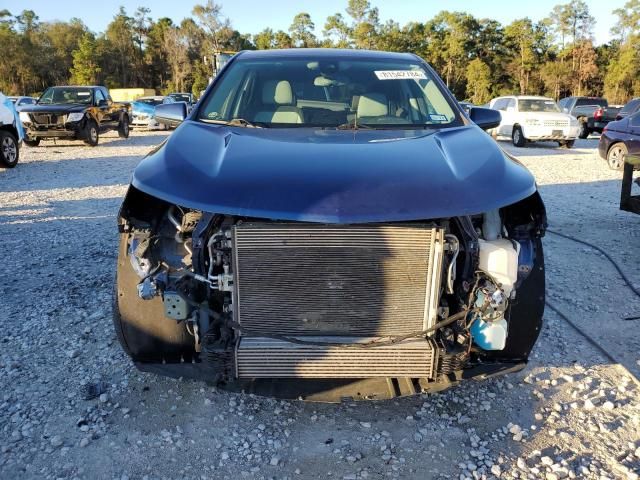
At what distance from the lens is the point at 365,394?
2418mm

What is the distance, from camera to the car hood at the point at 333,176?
214 cm

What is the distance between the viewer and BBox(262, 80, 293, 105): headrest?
354 centimetres

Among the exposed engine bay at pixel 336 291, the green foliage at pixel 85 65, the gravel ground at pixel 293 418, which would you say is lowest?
the gravel ground at pixel 293 418

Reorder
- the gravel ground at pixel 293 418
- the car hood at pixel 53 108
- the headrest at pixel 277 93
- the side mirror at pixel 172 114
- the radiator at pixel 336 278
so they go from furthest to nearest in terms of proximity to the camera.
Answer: the car hood at pixel 53 108 < the side mirror at pixel 172 114 < the headrest at pixel 277 93 < the gravel ground at pixel 293 418 < the radiator at pixel 336 278

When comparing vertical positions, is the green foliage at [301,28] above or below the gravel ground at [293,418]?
above

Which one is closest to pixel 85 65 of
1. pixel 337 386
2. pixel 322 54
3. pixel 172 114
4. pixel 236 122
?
pixel 172 114

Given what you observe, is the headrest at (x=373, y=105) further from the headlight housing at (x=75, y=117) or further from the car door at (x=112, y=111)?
the car door at (x=112, y=111)

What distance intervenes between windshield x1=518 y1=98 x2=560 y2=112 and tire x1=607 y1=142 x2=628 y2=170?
5.90 metres

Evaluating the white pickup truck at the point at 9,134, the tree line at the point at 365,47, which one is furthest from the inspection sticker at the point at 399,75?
the tree line at the point at 365,47

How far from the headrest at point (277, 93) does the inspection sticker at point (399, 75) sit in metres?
0.64

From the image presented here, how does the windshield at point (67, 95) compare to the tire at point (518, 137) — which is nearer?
the windshield at point (67, 95)

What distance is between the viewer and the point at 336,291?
7.74ft

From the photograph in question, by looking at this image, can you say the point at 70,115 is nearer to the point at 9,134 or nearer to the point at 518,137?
the point at 9,134

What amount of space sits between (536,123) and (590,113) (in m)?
7.57
